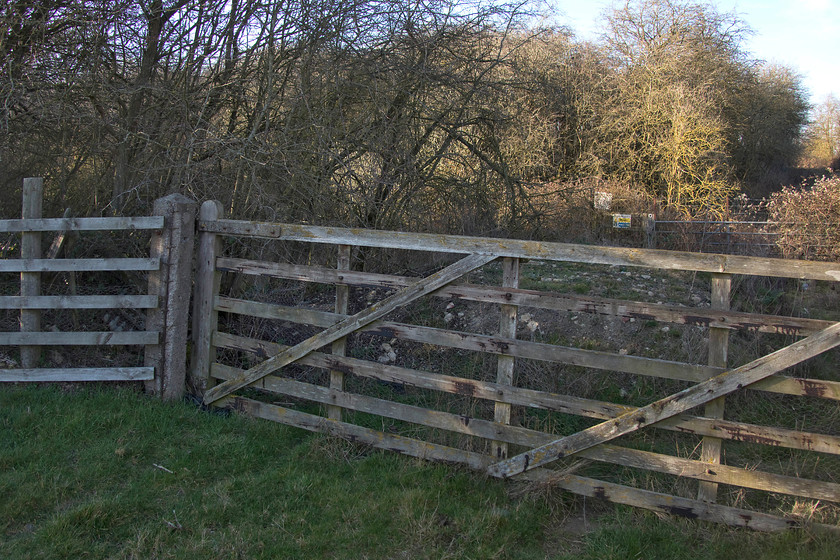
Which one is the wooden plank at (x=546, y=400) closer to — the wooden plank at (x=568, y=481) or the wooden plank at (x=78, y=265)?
the wooden plank at (x=568, y=481)

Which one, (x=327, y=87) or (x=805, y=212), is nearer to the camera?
(x=327, y=87)

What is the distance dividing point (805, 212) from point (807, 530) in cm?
1038

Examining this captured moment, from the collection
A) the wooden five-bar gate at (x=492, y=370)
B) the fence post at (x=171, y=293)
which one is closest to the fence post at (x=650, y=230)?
the wooden five-bar gate at (x=492, y=370)

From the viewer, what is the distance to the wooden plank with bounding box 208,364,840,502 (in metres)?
3.22

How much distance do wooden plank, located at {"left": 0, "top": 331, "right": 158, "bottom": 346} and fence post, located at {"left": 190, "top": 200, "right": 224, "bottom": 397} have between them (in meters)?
0.36

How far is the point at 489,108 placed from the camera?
7.97 meters

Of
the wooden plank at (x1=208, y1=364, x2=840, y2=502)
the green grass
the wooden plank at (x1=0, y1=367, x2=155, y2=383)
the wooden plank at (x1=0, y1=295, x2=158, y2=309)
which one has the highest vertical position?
the wooden plank at (x1=0, y1=295, x2=158, y2=309)

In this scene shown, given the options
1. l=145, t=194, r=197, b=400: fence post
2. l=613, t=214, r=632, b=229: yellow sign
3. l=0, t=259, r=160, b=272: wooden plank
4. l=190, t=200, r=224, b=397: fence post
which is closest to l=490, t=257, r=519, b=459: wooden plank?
l=190, t=200, r=224, b=397: fence post

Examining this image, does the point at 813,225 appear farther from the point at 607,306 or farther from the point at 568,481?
the point at 568,481

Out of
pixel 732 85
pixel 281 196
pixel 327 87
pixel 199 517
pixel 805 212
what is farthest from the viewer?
pixel 732 85

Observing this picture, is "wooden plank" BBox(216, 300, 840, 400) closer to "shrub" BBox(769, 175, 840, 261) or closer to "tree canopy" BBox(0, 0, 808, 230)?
"tree canopy" BBox(0, 0, 808, 230)

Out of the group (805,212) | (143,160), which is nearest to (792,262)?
(143,160)

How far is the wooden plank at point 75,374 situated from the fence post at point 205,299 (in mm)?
394

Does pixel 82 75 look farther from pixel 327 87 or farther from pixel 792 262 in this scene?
pixel 792 262
